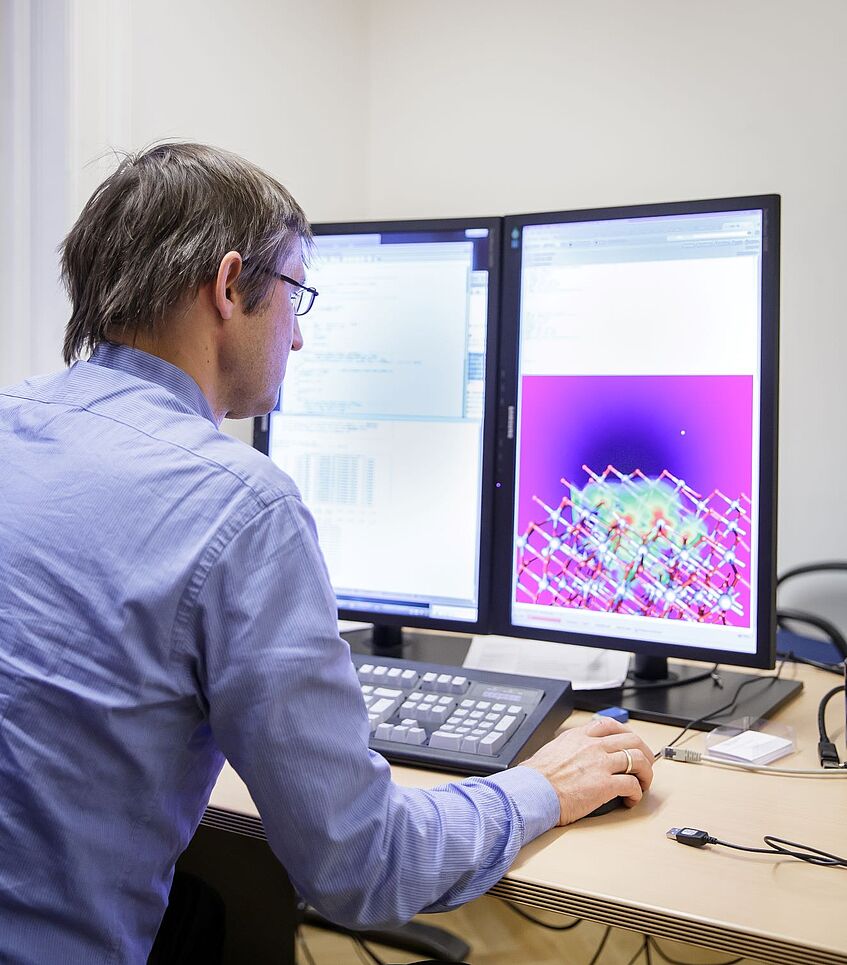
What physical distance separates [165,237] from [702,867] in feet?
2.25

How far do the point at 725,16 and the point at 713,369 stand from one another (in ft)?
3.09

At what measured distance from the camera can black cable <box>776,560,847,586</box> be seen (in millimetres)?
1688

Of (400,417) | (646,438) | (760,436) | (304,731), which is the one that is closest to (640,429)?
(646,438)

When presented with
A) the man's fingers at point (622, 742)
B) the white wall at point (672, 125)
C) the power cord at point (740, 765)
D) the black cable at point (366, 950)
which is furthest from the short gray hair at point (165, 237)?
the black cable at point (366, 950)

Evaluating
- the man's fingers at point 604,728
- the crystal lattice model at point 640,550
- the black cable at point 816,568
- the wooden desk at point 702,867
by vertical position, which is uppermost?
the crystal lattice model at point 640,550

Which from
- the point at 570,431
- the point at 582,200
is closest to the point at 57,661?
the point at 570,431

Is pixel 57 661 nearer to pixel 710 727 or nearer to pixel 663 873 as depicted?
pixel 663 873

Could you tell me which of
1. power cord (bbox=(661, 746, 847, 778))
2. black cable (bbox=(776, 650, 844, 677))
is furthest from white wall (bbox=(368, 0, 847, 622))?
power cord (bbox=(661, 746, 847, 778))

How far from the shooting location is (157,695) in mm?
673

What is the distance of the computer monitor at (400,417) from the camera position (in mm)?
1263

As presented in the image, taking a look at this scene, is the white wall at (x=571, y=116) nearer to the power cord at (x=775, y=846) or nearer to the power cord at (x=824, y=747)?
the power cord at (x=824, y=747)

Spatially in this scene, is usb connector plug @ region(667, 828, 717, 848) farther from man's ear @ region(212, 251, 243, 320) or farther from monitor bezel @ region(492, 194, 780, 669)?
man's ear @ region(212, 251, 243, 320)

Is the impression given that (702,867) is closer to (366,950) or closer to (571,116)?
(366,950)

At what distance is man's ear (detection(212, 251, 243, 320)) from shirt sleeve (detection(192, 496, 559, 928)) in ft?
0.77
